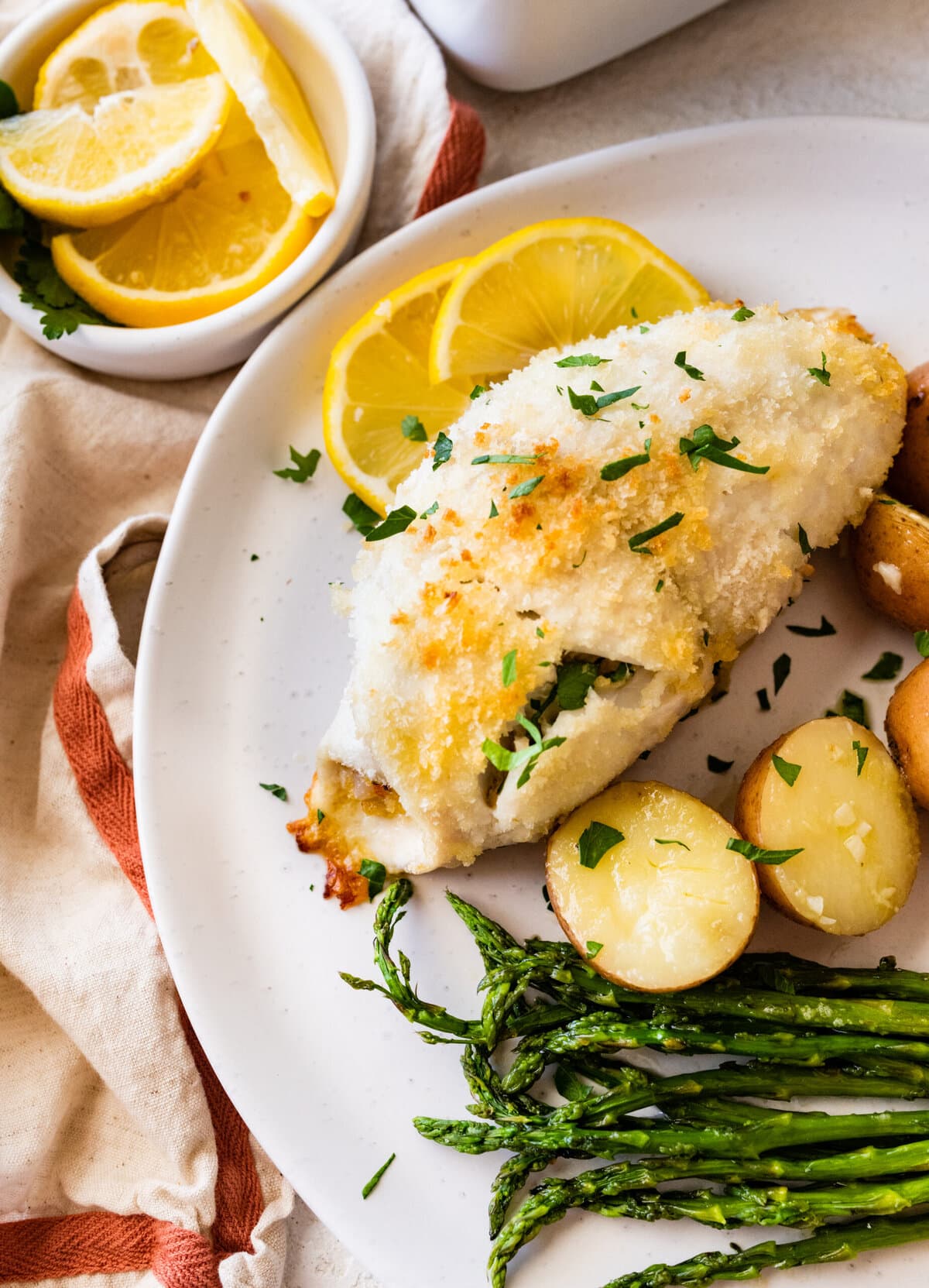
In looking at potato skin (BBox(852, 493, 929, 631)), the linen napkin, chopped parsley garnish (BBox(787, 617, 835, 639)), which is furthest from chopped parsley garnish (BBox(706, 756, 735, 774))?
the linen napkin

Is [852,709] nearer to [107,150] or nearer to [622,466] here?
[622,466]

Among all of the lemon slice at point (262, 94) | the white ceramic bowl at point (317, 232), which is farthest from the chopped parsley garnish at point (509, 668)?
the lemon slice at point (262, 94)

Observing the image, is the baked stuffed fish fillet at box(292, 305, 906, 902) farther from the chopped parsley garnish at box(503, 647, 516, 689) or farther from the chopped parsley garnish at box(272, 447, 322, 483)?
the chopped parsley garnish at box(272, 447, 322, 483)

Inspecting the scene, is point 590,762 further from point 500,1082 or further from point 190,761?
point 190,761

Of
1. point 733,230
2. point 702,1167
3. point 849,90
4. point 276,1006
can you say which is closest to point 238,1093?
point 276,1006

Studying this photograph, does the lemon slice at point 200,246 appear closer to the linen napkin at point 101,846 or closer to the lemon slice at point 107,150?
the lemon slice at point 107,150

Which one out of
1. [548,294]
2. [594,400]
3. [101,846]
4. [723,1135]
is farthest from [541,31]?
[723,1135]
